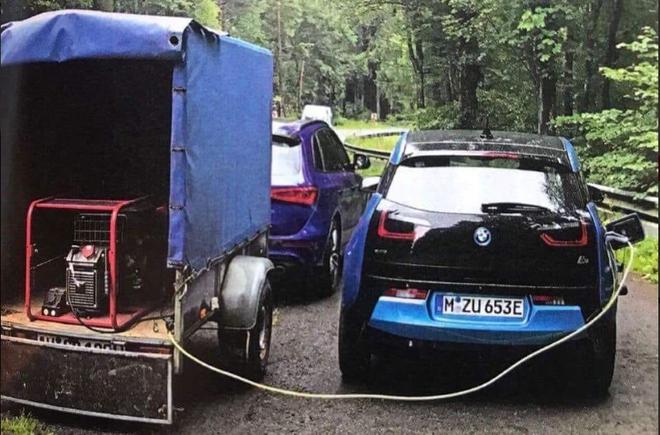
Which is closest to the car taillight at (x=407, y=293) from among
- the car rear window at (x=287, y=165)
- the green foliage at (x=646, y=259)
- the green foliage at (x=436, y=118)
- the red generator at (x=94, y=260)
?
the green foliage at (x=646, y=259)

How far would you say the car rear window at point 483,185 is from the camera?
3480mm

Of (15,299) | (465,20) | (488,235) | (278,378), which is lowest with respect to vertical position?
(278,378)

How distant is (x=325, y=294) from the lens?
235 inches

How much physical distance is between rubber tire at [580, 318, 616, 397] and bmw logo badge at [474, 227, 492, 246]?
605 mm

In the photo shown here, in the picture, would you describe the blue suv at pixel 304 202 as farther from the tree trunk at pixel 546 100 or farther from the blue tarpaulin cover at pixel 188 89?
the tree trunk at pixel 546 100

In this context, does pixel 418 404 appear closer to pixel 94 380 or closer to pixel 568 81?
pixel 94 380

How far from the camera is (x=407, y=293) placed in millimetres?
3438

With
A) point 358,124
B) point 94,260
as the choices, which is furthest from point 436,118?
point 94,260

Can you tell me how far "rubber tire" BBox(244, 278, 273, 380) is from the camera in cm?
387

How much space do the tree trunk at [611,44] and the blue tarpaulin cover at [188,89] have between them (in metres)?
1.63

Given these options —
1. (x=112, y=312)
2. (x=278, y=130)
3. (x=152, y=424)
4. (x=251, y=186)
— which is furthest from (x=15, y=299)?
(x=278, y=130)

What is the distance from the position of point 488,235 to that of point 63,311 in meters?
1.83

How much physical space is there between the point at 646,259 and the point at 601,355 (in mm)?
736

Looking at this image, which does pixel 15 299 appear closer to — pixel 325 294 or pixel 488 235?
pixel 488 235
